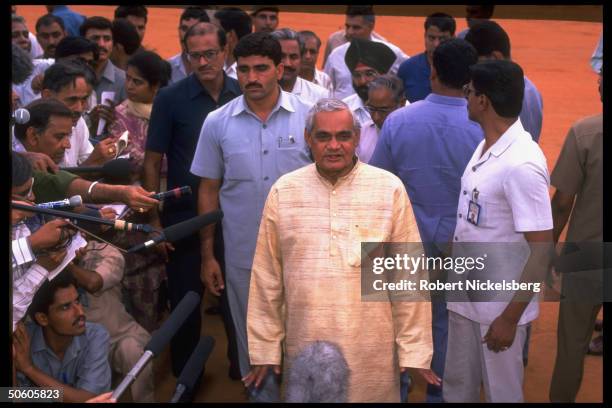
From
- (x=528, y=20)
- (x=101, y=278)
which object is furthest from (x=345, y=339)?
(x=528, y=20)

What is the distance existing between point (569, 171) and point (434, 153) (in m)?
0.71

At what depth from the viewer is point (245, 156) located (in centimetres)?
544

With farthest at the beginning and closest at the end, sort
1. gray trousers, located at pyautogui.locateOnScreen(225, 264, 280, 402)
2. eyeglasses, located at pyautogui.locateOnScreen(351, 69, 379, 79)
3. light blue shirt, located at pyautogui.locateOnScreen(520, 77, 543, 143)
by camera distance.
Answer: eyeglasses, located at pyautogui.locateOnScreen(351, 69, 379, 79) → light blue shirt, located at pyautogui.locateOnScreen(520, 77, 543, 143) → gray trousers, located at pyautogui.locateOnScreen(225, 264, 280, 402)

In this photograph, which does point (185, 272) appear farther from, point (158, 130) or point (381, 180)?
point (381, 180)

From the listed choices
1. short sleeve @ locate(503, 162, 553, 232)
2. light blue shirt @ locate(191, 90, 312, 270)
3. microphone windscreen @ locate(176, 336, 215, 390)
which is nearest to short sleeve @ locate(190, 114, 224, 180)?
light blue shirt @ locate(191, 90, 312, 270)

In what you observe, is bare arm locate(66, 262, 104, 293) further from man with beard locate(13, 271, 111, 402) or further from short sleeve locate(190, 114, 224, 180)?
short sleeve locate(190, 114, 224, 180)

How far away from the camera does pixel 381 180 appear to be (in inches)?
169

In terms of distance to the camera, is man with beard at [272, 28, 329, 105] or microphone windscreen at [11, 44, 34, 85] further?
man with beard at [272, 28, 329, 105]

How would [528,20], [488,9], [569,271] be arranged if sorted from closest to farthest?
[569,271] < [488,9] < [528,20]

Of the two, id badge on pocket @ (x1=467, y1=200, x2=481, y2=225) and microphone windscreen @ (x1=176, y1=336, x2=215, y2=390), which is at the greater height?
id badge on pocket @ (x1=467, y1=200, x2=481, y2=225)

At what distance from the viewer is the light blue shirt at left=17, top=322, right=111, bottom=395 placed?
17.5 ft

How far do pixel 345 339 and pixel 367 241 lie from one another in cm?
43

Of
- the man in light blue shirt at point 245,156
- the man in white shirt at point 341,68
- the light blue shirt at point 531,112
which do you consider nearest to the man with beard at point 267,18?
the man in white shirt at point 341,68
